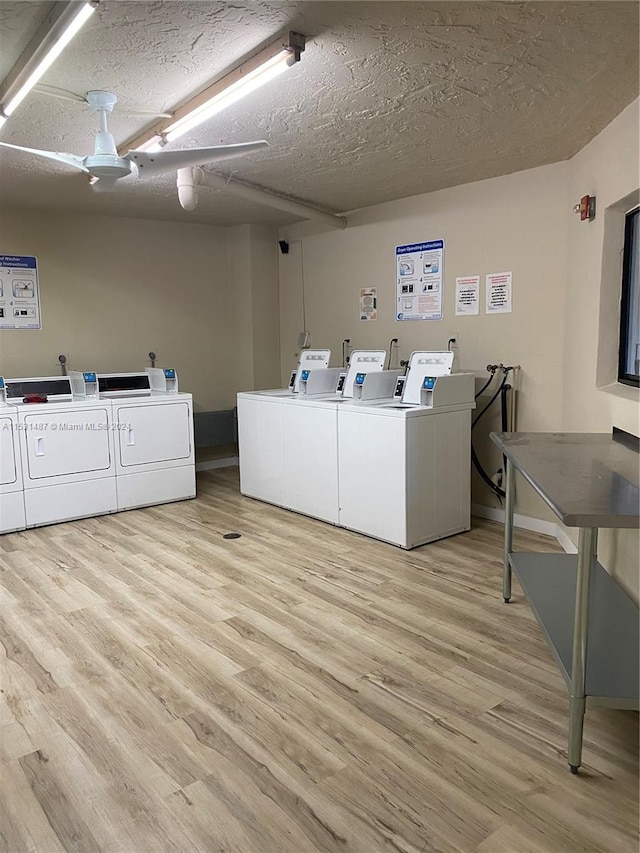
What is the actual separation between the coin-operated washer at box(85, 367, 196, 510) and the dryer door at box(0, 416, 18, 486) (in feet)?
2.43

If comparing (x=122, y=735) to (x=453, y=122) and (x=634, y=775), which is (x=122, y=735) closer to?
(x=634, y=775)

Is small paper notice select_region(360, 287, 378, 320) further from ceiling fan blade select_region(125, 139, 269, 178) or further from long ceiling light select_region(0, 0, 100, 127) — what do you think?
long ceiling light select_region(0, 0, 100, 127)

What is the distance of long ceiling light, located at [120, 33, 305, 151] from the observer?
2303 mm

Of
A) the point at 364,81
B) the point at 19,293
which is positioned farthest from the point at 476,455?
the point at 19,293

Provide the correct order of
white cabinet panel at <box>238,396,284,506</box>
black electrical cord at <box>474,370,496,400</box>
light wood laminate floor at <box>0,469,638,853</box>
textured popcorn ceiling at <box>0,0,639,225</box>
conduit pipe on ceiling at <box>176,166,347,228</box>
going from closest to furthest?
light wood laminate floor at <box>0,469,638,853</box> < textured popcorn ceiling at <box>0,0,639,225</box> < conduit pipe on ceiling at <box>176,166,347,228</box> < black electrical cord at <box>474,370,496,400</box> < white cabinet panel at <box>238,396,284,506</box>

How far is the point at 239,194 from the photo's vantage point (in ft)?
15.1

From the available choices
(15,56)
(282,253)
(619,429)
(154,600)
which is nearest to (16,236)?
(282,253)

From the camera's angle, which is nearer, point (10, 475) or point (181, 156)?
point (181, 156)

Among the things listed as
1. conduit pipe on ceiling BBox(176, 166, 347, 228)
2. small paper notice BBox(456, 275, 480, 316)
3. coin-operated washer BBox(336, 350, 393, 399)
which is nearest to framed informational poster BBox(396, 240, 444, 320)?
small paper notice BBox(456, 275, 480, 316)

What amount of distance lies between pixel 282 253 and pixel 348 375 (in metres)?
1.98

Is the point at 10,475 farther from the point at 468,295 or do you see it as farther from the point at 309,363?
the point at 468,295

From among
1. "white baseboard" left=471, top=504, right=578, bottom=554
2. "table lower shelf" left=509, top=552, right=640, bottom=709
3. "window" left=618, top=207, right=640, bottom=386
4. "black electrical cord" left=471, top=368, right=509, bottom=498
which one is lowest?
"white baseboard" left=471, top=504, right=578, bottom=554

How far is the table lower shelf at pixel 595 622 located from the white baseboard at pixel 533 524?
929mm

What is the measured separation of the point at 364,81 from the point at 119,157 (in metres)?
1.13
